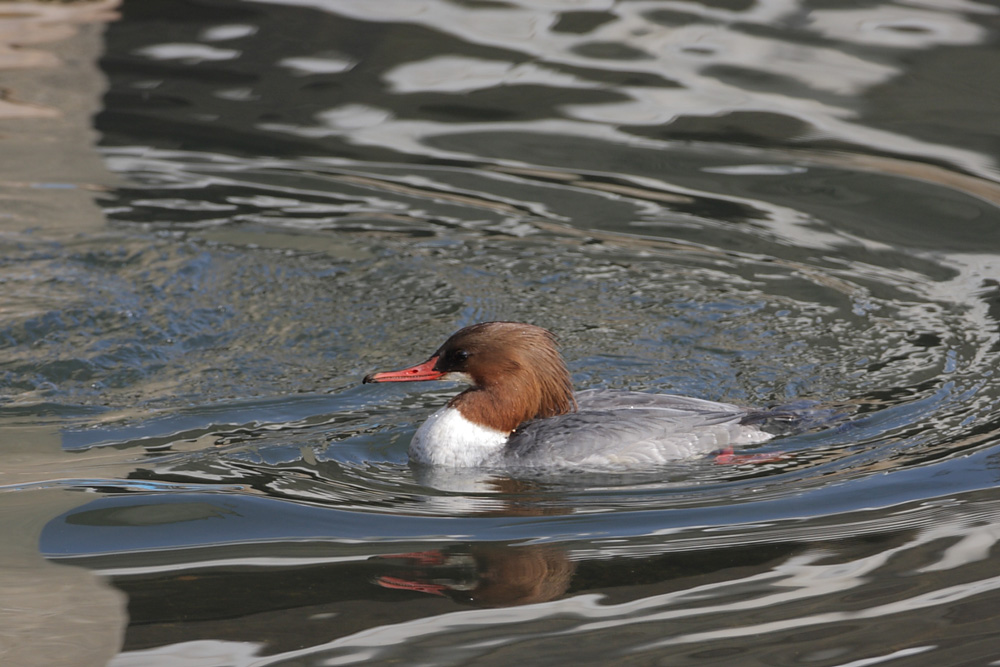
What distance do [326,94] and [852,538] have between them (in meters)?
7.43

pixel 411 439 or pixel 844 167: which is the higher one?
pixel 844 167

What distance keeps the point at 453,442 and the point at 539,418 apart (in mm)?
517

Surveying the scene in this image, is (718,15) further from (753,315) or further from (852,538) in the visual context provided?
(852,538)

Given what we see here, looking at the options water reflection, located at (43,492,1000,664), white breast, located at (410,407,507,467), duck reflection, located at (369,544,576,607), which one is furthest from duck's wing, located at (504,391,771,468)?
duck reflection, located at (369,544,576,607)

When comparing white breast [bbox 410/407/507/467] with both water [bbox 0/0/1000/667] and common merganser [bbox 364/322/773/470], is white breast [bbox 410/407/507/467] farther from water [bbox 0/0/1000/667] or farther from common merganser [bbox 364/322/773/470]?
water [bbox 0/0/1000/667]

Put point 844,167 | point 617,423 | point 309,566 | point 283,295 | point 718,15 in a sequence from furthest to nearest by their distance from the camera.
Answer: point 718,15
point 844,167
point 283,295
point 617,423
point 309,566

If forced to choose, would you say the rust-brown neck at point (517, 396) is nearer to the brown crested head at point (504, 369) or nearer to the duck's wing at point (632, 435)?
the brown crested head at point (504, 369)

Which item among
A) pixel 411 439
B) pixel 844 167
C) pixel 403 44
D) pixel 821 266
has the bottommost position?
pixel 411 439

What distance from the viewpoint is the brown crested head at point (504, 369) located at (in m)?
6.14

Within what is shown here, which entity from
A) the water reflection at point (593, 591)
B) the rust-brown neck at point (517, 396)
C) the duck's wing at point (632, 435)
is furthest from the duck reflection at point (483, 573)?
the rust-brown neck at point (517, 396)

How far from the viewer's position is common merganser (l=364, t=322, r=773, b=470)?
5.86 meters

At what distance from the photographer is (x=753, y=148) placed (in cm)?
994

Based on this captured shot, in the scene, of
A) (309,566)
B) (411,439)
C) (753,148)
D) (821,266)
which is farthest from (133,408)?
(753,148)

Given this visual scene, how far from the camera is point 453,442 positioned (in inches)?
235
